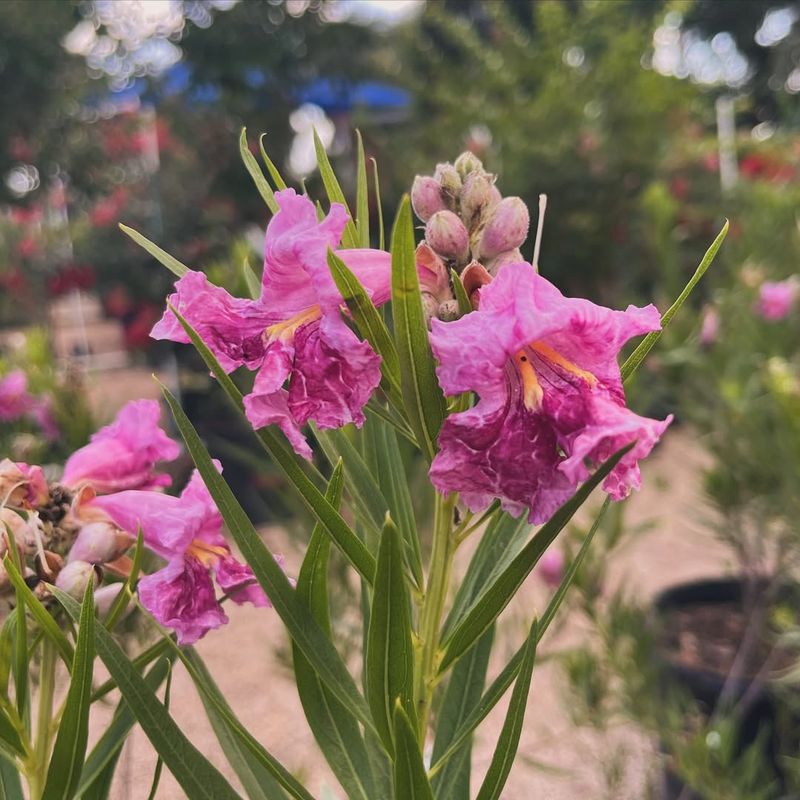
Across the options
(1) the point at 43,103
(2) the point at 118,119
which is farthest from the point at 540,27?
(1) the point at 43,103

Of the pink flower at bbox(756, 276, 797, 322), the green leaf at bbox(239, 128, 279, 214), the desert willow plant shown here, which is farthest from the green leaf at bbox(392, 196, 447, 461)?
the pink flower at bbox(756, 276, 797, 322)

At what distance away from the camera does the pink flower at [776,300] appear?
6.63ft

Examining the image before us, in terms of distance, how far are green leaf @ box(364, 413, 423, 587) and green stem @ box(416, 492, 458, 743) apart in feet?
0.19

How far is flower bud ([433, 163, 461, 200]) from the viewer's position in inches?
19.2

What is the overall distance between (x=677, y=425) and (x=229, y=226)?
101 inches

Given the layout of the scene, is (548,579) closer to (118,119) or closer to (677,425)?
(677,425)

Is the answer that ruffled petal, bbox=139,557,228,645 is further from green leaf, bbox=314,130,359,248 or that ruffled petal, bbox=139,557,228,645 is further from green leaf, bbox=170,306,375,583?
green leaf, bbox=314,130,359,248

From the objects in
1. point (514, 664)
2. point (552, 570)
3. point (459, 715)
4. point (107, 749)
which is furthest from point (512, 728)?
point (552, 570)

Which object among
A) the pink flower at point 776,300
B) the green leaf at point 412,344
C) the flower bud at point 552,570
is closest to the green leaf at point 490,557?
the green leaf at point 412,344

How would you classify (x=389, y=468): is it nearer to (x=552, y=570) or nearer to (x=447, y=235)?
(x=447, y=235)

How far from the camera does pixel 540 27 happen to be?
4688 millimetres

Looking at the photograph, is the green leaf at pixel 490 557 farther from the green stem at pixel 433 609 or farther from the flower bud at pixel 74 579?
the flower bud at pixel 74 579

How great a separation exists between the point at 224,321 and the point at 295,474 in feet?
0.31

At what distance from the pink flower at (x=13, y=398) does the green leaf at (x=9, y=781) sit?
110 cm
